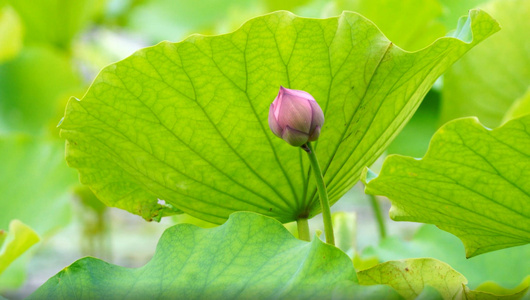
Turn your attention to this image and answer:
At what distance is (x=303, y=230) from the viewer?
0.54 meters

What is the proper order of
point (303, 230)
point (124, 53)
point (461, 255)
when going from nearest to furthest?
point (303, 230) → point (461, 255) → point (124, 53)

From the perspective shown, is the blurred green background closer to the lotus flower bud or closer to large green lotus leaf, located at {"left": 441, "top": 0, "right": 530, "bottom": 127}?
large green lotus leaf, located at {"left": 441, "top": 0, "right": 530, "bottom": 127}

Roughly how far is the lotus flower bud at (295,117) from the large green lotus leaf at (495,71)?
0.35 meters

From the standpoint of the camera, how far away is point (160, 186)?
512mm

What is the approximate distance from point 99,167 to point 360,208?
2.92 meters

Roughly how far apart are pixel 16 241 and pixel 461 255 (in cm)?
58

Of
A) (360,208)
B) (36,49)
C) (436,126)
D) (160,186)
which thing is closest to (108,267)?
(160,186)

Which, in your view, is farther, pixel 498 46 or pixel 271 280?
pixel 498 46

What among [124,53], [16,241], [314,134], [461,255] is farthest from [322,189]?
[124,53]

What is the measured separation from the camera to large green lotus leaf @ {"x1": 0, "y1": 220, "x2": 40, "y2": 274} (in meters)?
0.57

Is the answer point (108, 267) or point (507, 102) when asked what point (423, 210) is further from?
point (507, 102)

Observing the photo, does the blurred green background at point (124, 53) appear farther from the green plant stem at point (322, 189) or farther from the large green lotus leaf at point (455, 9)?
the green plant stem at point (322, 189)

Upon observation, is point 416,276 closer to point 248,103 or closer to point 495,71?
point 248,103

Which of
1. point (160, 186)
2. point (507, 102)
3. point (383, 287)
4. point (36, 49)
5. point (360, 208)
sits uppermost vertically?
point (360, 208)
